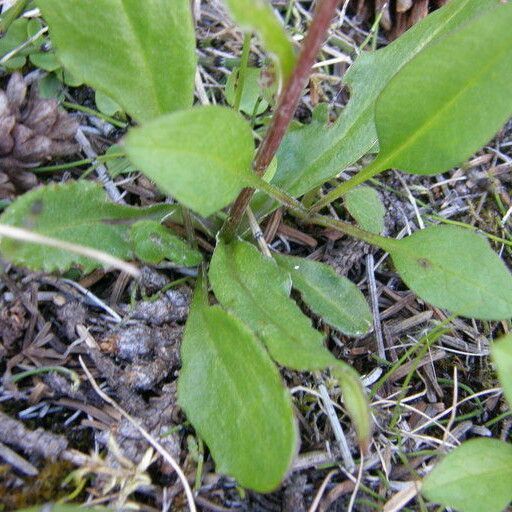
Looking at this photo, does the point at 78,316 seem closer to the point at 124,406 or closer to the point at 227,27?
the point at 124,406

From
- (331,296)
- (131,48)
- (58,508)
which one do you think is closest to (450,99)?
(331,296)

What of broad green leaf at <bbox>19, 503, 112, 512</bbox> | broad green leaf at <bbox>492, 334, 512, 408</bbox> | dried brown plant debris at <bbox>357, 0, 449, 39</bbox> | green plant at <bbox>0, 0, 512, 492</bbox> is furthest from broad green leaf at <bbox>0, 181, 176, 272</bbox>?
dried brown plant debris at <bbox>357, 0, 449, 39</bbox>

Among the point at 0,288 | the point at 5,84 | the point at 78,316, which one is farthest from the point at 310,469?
the point at 5,84

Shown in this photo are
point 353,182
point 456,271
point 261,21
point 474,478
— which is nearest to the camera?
point 261,21

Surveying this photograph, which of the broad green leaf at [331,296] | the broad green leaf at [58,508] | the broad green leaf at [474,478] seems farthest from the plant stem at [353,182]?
the broad green leaf at [58,508]

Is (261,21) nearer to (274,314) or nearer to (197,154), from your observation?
(197,154)

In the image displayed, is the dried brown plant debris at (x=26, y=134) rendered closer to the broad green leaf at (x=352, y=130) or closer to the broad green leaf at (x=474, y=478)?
the broad green leaf at (x=352, y=130)
